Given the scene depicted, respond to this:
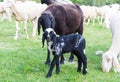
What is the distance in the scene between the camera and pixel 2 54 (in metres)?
9.27

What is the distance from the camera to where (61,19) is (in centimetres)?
818

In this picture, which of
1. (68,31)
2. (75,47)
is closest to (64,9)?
(68,31)

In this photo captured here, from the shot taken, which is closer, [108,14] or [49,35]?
[49,35]

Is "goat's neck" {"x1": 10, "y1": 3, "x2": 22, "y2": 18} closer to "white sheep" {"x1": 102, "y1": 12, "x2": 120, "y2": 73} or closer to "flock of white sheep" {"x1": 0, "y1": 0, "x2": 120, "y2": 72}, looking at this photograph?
"flock of white sheep" {"x1": 0, "y1": 0, "x2": 120, "y2": 72}

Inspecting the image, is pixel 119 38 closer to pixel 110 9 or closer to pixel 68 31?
pixel 68 31

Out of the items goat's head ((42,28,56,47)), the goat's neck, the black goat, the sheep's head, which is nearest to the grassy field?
the sheep's head

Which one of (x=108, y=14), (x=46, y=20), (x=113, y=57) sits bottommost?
(x=108, y=14)

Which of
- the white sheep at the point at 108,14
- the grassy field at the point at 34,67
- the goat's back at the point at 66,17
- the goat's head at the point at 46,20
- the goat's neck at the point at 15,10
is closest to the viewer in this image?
the grassy field at the point at 34,67

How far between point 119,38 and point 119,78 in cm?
101

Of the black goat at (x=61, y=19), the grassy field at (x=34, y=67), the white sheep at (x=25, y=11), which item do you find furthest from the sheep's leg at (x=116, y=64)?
the white sheep at (x=25, y=11)

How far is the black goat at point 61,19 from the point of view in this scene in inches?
293

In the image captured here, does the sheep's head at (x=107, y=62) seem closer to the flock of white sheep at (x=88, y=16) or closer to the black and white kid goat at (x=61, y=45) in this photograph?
the flock of white sheep at (x=88, y=16)

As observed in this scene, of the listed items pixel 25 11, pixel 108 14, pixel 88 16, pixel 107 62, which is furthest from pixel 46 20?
pixel 88 16

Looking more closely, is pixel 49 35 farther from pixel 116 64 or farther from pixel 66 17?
pixel 116 64
